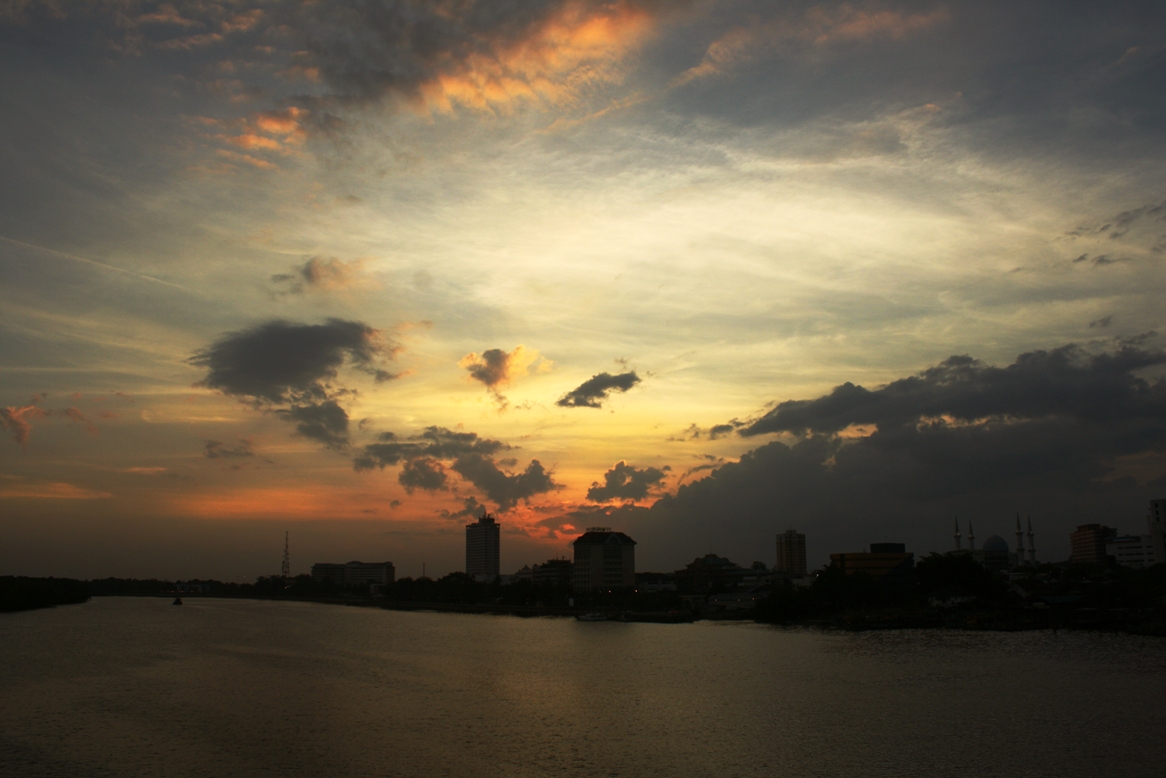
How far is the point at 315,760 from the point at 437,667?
34.2 m

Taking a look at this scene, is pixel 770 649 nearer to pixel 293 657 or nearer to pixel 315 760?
pixel 293 657

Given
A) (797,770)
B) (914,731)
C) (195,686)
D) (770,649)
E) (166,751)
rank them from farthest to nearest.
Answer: (770,649), (195,686), (914,731), (166,751), (797,770)

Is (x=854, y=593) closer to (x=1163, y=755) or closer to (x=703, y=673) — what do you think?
(x=703, y=673)

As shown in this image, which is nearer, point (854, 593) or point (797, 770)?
point (797, 770)

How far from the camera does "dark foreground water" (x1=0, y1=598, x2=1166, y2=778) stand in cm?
3734

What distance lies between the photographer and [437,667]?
235 feet

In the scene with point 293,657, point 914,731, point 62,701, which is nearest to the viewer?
point 914,731

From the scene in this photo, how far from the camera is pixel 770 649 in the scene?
87875 millimetres

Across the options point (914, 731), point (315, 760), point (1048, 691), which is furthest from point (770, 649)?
point (315, 760)

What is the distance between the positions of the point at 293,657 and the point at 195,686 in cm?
2102

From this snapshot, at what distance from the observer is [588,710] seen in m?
50.7

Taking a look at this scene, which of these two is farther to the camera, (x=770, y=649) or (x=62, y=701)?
(x=770, y=649)

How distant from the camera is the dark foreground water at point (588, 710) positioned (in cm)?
3734

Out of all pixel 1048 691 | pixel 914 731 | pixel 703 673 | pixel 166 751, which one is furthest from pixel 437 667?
pixel 1048 691
